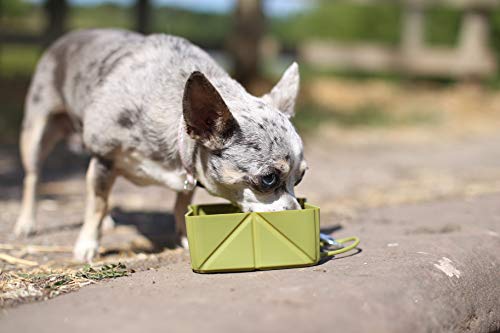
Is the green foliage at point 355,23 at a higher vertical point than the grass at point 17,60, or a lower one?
higher

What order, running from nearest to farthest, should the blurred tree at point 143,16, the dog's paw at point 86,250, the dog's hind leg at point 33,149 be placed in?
the dog's paw at point 86,250 → the dog's hind leg at point 33,149 → the blurred tree at point 143,16

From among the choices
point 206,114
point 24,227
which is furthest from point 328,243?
point 24,227

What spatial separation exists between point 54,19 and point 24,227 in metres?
6.67

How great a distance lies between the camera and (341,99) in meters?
12.3

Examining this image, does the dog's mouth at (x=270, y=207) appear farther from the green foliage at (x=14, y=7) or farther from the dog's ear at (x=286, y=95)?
the green foliage at (x=14, y=7)

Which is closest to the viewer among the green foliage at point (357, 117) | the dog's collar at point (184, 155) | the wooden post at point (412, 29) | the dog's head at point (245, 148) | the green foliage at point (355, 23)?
the dog's head at point (245, 148)

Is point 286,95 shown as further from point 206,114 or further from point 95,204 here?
point 95,204

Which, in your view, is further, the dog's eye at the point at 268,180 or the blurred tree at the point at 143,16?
the blurred tree at the point at 143,16

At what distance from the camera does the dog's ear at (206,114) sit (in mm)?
3268

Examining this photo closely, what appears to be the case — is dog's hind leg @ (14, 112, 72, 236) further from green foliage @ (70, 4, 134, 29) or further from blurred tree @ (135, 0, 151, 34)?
green foliage @ (70, 4, 134, 29)

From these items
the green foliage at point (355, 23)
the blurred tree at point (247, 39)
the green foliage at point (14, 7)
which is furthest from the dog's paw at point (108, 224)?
the green foliage at point (355, 23)

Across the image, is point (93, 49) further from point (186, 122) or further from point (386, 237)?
point (386, 237)

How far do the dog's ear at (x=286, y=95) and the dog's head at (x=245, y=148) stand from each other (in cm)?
39

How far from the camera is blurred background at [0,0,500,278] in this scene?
5.93m
